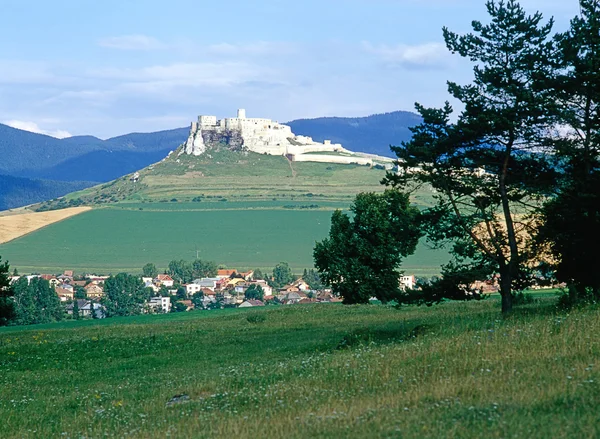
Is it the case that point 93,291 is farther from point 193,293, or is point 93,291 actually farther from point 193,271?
point 193,271

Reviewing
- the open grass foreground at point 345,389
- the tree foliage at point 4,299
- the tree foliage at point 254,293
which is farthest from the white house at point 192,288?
the open grass foreground at point 345,389

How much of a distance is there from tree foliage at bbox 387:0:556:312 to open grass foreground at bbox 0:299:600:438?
2.40 meters

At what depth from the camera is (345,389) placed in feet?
51.5

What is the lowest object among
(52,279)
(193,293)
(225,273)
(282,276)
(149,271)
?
(193,293)

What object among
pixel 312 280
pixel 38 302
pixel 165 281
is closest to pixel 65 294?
pixel 38 302

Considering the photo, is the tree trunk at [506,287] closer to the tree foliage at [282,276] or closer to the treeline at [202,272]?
the tree foliage at [282,276]

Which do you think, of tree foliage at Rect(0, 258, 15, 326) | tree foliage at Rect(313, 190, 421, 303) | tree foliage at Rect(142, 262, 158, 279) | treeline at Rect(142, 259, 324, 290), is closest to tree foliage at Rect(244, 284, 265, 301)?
treeline at Rect(142, 259, 324, 290)

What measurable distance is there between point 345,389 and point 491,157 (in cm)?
1463

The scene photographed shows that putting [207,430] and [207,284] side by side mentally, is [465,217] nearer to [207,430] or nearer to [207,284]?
[207,430]

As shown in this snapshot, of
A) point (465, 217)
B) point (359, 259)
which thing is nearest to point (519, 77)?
point (465, 217)

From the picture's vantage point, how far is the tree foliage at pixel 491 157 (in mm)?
27422

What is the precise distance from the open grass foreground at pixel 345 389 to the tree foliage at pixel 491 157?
7.86 feet

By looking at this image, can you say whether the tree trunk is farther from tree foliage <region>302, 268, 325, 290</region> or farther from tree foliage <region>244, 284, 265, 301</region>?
tree foliage <region>302, 268, 325, 290</region>

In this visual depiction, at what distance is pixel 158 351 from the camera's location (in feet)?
97.4
